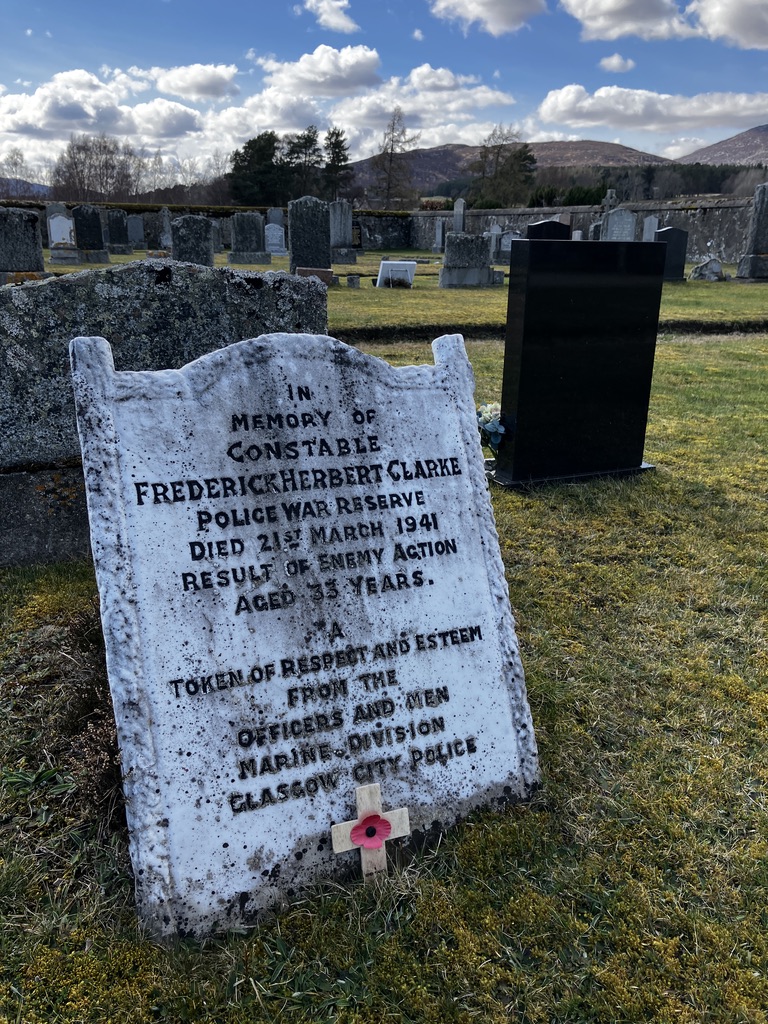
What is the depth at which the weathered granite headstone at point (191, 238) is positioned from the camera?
15312mm

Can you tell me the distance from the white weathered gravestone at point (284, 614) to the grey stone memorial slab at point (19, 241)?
13806mm

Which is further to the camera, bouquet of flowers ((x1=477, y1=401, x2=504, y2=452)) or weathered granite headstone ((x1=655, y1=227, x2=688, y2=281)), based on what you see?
weathered granite headstone ((x1=655, y1=227, x2=688, y2=281))

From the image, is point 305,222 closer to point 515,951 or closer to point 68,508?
point 68,508

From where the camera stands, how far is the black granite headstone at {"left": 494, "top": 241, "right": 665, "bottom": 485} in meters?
4.83

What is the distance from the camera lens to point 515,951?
1.83 meters

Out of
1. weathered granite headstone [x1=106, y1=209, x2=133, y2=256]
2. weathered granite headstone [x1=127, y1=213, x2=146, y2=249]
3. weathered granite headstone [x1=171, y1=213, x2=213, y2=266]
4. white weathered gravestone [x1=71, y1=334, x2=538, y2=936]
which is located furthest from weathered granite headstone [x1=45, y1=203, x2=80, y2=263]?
white weathered gravestone [x1=71, y1=334, x2=538, y2=936]

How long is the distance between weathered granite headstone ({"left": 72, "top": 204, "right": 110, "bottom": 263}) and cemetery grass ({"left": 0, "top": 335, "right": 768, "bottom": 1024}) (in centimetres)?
2341

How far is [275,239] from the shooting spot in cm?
2938

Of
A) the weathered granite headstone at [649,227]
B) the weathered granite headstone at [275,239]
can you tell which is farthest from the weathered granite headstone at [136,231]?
the weathered granite headstone at [649,227]

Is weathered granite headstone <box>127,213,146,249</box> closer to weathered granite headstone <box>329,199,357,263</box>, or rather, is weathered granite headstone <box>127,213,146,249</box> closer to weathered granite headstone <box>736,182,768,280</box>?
weathered granite headstone <box>329,199,357,263</box>

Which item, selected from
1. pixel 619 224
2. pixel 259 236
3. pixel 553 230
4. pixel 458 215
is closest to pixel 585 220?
pixel 458 215

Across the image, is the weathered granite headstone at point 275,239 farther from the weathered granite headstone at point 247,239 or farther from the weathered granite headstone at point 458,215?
the weathered granite headstone at point 458,215

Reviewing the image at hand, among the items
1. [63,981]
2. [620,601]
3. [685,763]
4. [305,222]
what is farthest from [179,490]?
[305,222]

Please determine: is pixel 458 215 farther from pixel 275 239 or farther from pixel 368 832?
pixel 368 832
